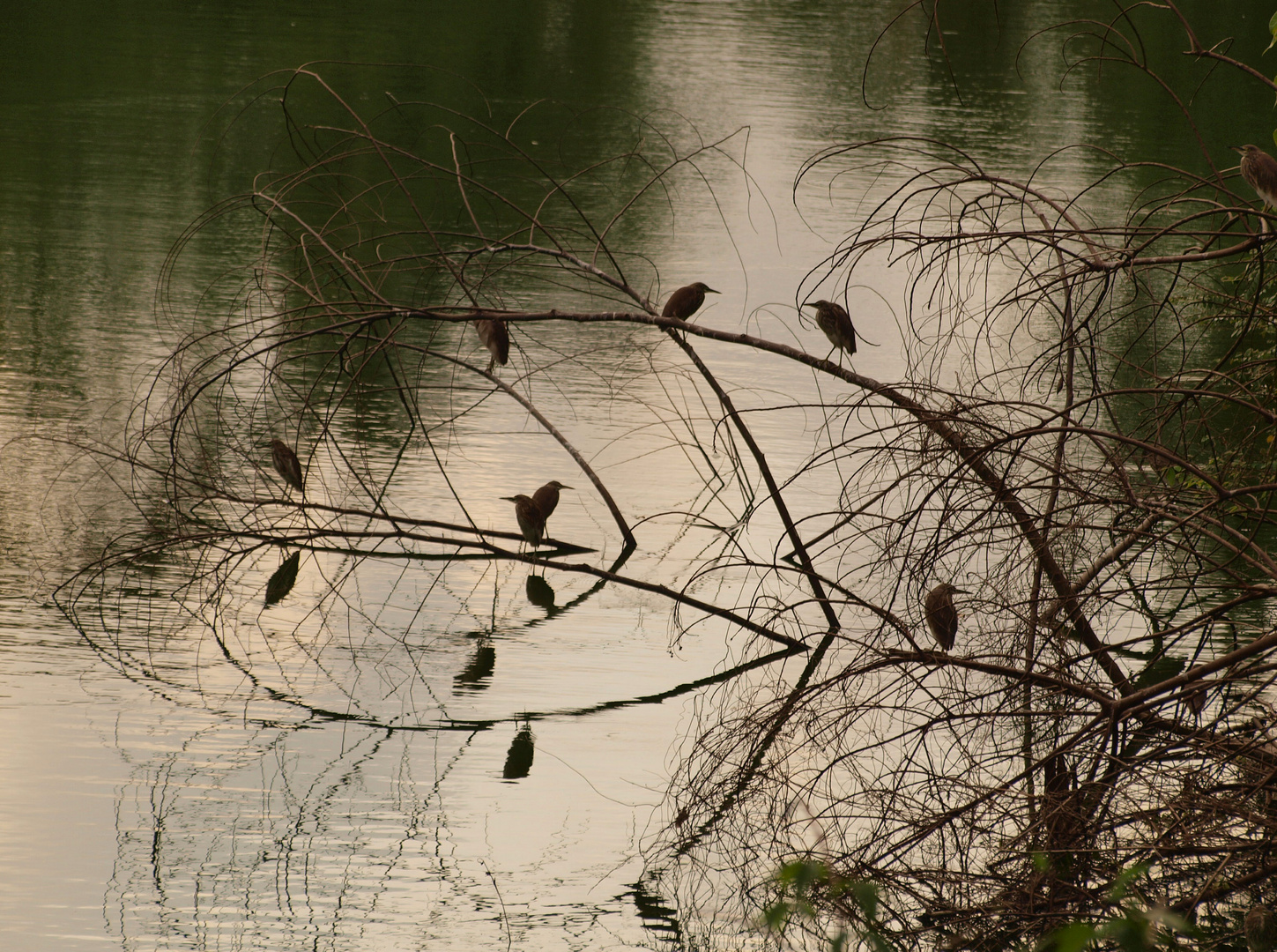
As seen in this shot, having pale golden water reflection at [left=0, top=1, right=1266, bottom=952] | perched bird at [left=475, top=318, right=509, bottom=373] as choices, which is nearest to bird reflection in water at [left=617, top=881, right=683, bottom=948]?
pale golden water reflection at [left=0, top=1, right=1266, bottom=952]

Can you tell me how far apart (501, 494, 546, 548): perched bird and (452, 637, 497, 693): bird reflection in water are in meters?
0.36

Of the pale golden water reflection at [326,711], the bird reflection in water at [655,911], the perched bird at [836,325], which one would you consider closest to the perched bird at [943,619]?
the pale golden water reflection at [326,711]

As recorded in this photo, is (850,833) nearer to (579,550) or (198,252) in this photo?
(579,550)

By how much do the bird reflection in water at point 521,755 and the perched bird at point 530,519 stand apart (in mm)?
798

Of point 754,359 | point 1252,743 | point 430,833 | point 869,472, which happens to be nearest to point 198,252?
point 754,359

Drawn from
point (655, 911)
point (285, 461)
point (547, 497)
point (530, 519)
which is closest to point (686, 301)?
point (547, 497)

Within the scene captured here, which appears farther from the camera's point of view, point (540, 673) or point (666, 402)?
point (666, 402)

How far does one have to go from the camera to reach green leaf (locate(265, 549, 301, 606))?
14.2 feet

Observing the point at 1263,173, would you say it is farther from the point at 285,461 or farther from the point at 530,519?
the point at 285,461

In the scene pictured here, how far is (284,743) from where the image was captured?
3.47 m

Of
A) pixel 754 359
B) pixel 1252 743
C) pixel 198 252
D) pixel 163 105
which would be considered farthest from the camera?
pixel 163 105

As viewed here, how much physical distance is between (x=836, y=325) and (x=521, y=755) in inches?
65.7

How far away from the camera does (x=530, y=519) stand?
436 cm

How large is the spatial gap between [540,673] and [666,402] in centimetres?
256
